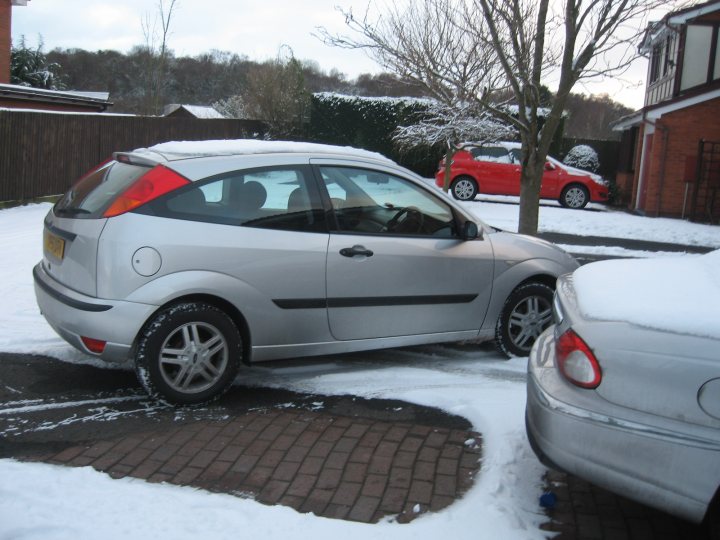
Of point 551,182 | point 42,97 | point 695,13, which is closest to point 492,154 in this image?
point 551,182

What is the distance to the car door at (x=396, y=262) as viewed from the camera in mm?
5117

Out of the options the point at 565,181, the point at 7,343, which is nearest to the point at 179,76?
the point at 565,181

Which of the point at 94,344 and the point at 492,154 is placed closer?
the point at 94,344

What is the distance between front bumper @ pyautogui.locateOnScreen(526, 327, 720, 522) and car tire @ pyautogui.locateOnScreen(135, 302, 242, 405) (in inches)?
83.7

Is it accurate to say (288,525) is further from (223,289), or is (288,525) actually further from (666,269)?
(666,269)

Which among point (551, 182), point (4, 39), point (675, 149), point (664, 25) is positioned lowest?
point (551, 182)

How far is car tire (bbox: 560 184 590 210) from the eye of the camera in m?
20.6

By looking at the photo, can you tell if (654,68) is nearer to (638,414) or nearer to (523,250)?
(523,250)

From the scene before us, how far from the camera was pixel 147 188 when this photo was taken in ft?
15.1

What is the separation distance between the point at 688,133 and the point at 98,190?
18139 mm

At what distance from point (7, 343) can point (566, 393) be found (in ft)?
14.6

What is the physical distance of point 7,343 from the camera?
5781mm

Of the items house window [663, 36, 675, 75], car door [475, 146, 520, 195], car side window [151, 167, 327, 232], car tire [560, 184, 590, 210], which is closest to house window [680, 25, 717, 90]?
house window [663, 36, 675, 75]

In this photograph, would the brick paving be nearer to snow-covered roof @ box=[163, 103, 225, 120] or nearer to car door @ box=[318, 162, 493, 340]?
car door @ box=[318, 162, 493, 340]
